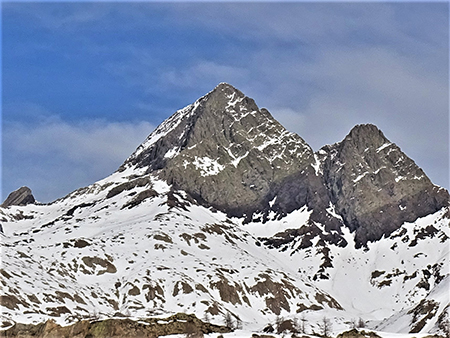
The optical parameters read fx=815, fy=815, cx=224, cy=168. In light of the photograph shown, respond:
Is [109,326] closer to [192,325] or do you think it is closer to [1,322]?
[192,325]

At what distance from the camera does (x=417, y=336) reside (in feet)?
463

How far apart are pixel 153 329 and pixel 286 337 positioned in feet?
72.2

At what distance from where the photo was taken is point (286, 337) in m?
134

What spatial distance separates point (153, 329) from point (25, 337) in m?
22.6

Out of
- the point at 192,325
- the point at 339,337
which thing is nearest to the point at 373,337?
the point at 339,337

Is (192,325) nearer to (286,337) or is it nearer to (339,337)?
(286,337)

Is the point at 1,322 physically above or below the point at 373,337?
above

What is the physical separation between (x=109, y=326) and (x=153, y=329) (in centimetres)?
726

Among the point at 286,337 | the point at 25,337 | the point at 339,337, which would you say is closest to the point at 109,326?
the point at 25,337

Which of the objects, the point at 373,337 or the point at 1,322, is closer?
the point at 373,337

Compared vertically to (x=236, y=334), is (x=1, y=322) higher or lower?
higher

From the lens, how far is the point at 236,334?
5404 inches

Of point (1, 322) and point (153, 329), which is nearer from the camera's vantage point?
point (153, 329)

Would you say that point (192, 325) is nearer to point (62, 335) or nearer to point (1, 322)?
point (62, 335)
